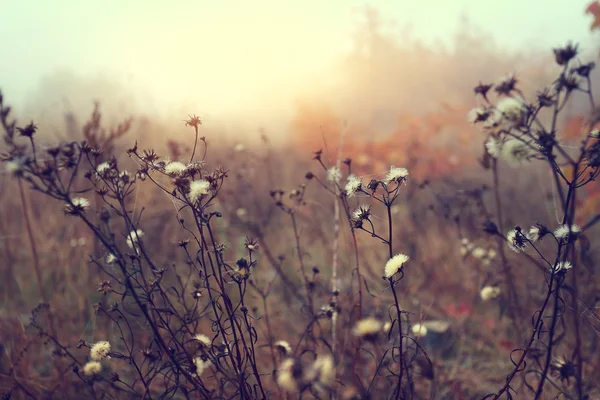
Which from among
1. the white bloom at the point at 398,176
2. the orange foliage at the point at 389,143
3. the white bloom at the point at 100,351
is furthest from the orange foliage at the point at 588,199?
the white bloom at the point at 100,351

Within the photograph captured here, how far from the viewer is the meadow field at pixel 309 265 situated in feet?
4.80

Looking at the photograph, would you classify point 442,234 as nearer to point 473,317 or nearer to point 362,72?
point 473,317

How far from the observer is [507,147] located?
1.36 metres

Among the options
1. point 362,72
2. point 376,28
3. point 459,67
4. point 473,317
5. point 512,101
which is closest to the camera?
point 512,101

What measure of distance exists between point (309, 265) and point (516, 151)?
11.1 ft

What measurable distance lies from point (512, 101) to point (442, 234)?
3.64 meters

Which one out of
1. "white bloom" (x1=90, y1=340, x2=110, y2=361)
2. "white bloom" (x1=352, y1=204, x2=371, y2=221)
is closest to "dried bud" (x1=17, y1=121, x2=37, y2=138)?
"white bloom" (x1=90, y1=340, x2=110, y2=361)

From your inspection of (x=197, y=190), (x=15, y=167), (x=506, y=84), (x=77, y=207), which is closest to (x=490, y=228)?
(x=506, y=84)

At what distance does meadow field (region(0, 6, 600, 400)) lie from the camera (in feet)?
4.80

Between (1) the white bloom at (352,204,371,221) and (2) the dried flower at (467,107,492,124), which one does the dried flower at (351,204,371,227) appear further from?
(2) the dried flower at (467,107,492,124)

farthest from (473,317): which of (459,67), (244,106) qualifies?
(459,67)

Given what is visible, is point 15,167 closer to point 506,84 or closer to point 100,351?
point 100,351

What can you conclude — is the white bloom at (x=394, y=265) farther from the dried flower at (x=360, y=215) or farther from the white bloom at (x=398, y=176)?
the white bloom at (x=398, y=176)

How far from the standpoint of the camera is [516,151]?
1348 mm
